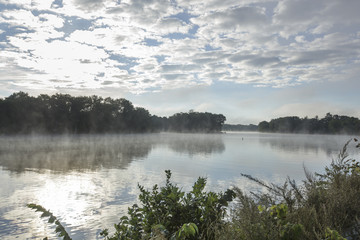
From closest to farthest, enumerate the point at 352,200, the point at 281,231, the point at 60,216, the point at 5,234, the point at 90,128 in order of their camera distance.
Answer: the point at 281,231, the point at 352,200, the point at 5,234, the point at 60,216, the point at 90,128

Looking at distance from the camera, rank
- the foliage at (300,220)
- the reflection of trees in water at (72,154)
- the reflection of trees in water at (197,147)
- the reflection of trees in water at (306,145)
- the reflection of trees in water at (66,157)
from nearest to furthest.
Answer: the foliage at (300,220) → the reflection of trees in water at (66,157) → the reflection of trees in water at (72,154) → the reflection of trees in water at (197,147) → the reflection of trees in water at (306,145)

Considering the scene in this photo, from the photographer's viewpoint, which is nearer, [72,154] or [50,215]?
[50,215]

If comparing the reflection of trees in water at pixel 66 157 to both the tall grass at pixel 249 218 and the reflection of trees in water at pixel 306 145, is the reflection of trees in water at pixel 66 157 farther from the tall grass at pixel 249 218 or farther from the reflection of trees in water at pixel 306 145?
the reflection of trees in water at pixel 306 145

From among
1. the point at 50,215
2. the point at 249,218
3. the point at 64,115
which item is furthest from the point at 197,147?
the point at 64,115

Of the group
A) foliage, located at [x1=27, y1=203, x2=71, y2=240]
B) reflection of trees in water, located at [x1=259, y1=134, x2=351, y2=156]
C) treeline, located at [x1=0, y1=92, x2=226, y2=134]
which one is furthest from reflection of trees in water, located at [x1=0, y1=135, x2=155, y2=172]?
treeline, located at [x1=0, y1=92, x2=226, y2=134]

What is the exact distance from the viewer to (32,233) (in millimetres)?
7512

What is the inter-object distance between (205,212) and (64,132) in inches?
3845

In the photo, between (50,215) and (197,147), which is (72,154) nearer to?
(197,147)

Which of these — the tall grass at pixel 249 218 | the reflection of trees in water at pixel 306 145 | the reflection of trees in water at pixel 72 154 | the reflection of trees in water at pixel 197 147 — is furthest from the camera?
the reflection of trees in water at pixel 306 145

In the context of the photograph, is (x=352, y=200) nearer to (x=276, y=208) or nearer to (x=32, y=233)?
Result: (x=276, y=208)

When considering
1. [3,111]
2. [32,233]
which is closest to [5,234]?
[32,233]

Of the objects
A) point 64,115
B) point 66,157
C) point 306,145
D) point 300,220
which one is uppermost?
point 64,115

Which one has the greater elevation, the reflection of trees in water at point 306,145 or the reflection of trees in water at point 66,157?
the reflection of trees in water at point 306,145

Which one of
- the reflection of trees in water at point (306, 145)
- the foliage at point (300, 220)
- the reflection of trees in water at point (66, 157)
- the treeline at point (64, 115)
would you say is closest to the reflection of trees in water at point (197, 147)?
the reflection of trees in water at point (66, 157)
